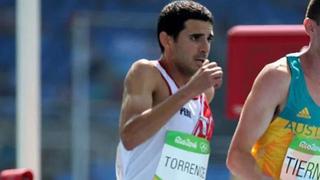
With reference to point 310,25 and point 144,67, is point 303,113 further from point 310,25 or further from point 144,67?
point 144,67

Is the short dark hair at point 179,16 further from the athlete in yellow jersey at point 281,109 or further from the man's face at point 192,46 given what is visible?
the athlete in yellow jersey at point 281,109

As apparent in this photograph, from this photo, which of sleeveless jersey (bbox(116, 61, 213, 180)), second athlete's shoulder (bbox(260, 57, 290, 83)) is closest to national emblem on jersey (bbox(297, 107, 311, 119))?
second athlete's shoulder (bbox(260, 57, 290, 83))

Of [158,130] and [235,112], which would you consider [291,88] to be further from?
[235,112]

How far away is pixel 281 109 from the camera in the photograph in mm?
2967

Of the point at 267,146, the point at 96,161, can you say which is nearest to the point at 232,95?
the point at 267,146

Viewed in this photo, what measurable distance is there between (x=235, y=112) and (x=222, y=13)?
409 cm

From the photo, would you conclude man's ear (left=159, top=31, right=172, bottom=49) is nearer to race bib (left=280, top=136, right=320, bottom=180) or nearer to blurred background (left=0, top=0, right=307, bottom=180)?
race bib (left=280, top=136, right=320, bottom=180)

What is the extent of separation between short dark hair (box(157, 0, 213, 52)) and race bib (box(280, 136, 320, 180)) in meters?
0.71

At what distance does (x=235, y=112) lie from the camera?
191 inches

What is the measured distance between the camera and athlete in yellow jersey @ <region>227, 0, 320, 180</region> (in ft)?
9.57

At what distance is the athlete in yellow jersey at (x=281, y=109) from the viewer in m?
2.92

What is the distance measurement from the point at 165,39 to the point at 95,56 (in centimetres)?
531

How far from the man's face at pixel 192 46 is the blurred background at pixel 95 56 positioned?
16.4 feet

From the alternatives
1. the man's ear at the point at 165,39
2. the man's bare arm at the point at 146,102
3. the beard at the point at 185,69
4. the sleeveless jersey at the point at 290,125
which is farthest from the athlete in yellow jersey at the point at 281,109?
the man's ear at the point at 165,39
